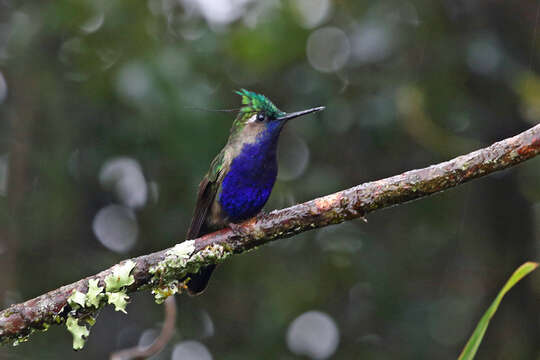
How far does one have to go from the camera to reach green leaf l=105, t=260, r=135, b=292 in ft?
8.65

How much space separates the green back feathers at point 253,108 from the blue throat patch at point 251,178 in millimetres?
89

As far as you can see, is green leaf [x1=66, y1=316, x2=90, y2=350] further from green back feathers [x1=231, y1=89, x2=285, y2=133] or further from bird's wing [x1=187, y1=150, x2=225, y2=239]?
green back feathers [x1=231, y1=89, x2=285, y2=133]

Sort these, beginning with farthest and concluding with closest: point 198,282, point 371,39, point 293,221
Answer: point 371,39
point 198,282
point 293,221

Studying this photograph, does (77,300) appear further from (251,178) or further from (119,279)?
(251,178)

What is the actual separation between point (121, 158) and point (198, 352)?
1.67m

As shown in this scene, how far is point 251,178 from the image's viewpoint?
3.87 metres

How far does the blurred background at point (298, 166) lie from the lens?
16.7ft

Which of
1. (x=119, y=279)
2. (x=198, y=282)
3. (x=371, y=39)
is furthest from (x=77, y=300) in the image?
(x=371, y=39)

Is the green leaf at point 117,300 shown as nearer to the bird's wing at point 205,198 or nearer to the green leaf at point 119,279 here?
the green leaf at point 119,279

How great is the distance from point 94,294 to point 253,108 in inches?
69.5

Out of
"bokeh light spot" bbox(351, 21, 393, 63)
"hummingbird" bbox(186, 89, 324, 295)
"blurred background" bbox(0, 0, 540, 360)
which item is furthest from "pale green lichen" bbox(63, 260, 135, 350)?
"bokeh light spot" bbox(351, 21, 393, 63)

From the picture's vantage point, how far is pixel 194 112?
15.1ft

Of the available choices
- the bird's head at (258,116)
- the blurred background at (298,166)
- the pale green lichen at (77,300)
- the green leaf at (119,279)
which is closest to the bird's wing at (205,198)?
the bird's head at (258,116)

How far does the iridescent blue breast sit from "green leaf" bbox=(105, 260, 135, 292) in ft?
4.01
